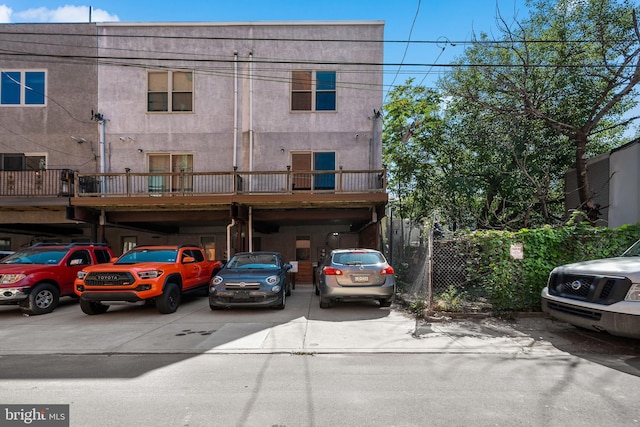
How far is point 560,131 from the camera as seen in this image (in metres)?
11.7

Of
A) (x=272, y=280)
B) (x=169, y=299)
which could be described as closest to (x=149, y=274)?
(x=169, y=299)

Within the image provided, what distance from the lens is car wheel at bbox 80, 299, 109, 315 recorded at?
8.14 m

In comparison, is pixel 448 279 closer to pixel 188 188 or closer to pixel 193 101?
pixel 188 188

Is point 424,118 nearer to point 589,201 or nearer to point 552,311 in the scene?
point 589,201

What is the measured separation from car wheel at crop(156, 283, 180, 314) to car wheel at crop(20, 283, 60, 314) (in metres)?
2.98

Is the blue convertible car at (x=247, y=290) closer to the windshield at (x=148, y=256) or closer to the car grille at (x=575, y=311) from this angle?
the windshield at (x=148, y=256)

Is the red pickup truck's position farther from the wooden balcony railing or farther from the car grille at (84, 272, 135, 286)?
the wooden balcony railing

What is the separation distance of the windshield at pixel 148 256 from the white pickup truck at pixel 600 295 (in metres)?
8.40

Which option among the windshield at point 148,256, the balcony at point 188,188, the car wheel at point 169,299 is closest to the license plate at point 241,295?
the car wheel at point 169,299

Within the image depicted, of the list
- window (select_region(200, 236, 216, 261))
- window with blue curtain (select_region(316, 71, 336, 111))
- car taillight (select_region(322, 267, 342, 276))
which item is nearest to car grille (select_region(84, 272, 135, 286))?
car taillight (select_region(322, 267, 342, 276))

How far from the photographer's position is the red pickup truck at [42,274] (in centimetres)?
816

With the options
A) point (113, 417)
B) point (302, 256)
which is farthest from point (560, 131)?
point (113, 417)

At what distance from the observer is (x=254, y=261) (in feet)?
31.7

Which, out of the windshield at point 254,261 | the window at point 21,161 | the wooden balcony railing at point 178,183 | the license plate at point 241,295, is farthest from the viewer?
the window at point 21,161
